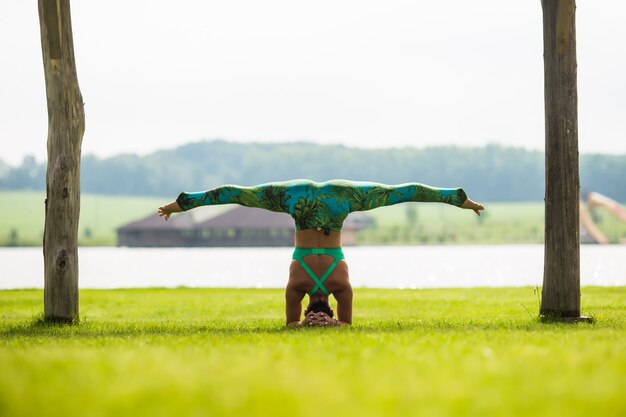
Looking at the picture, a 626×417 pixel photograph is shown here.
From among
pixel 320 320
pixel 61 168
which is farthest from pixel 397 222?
pixel 320 320

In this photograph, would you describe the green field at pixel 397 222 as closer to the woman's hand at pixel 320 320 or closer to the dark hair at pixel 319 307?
the dark hair at pixel 319 307

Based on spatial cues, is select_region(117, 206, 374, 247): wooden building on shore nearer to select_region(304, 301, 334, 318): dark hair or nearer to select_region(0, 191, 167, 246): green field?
select_region(0, 191, 167, 246): green field

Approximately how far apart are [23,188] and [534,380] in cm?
20247

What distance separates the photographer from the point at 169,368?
641cm

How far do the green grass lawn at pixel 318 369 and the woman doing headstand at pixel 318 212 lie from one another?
A: 44 cm

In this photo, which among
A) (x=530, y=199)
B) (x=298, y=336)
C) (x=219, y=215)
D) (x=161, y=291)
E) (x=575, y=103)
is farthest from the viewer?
(x=530, y=199)

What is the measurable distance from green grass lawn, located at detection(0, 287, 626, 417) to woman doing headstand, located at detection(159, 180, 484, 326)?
0.44m

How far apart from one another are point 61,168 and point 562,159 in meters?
6.88

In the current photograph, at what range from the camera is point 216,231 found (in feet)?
402

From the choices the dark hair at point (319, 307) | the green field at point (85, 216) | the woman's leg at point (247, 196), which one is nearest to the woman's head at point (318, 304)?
the dark hair at point (319, 307)

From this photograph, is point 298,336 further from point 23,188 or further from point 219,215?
point 23,188

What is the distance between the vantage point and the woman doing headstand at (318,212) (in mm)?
10555

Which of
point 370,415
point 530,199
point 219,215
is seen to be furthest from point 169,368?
point 530,199

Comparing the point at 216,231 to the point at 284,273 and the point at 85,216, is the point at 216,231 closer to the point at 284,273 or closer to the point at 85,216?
the point at 85,216
